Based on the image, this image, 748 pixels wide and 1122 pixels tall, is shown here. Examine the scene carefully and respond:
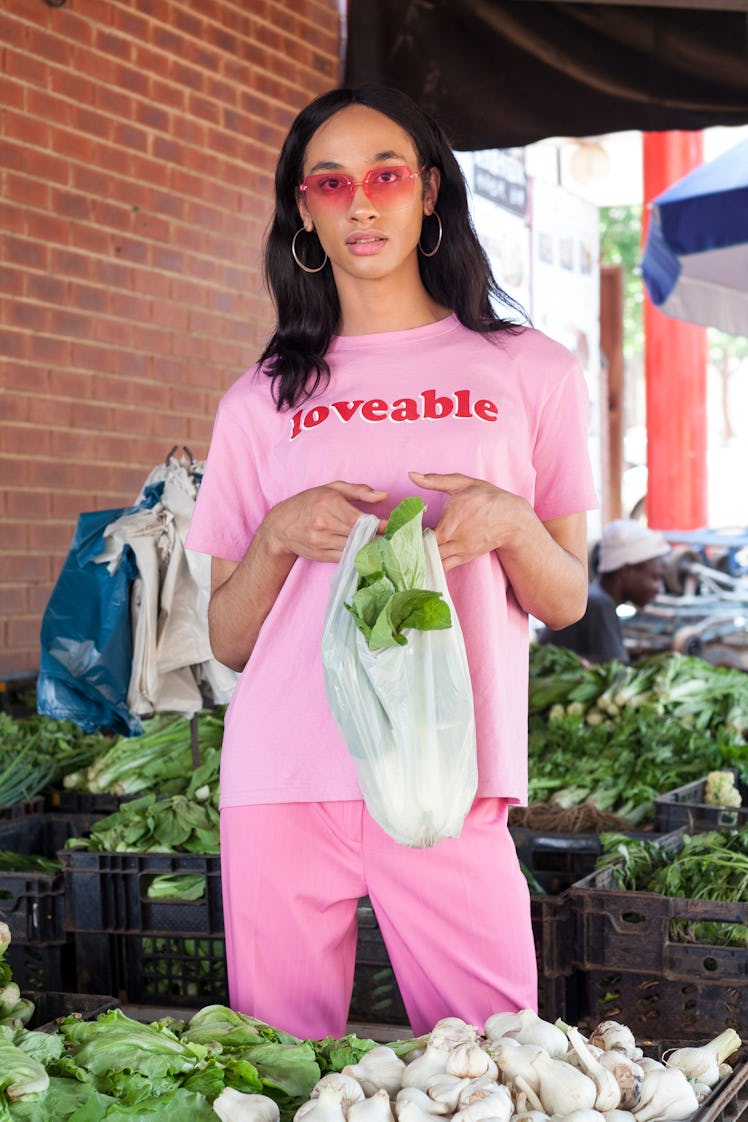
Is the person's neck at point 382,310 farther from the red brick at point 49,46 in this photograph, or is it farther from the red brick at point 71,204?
the red brick at point 49,46

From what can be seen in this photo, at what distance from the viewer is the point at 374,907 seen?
2201mm

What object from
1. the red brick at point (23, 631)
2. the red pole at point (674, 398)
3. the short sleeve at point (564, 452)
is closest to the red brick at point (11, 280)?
the red brick at point (23, 631)

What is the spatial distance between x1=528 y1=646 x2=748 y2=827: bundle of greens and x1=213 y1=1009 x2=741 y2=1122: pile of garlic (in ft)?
8.83

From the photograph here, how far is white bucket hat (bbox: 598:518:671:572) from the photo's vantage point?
8453 millimetres

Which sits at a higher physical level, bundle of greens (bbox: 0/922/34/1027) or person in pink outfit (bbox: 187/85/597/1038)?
person in pink outfit (bbox: 187/85/597/1038)

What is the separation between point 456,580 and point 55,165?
4096 mm

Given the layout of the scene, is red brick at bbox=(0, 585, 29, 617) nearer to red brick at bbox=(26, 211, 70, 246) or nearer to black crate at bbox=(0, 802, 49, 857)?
black crate at bbox=(0, 802, 49, 857)

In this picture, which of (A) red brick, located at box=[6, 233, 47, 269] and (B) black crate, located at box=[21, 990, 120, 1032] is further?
(A) red brick, located at box=[6, 233, 47, 269]

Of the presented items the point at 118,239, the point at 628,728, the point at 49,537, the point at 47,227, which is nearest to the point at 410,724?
the point at 628,728

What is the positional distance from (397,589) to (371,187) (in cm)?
73

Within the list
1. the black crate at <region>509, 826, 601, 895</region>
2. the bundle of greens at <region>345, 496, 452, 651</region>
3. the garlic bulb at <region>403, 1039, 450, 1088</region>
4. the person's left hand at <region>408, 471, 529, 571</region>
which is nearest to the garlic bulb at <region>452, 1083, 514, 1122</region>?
the garlic bulb at <region>403, 1039, 450, 1088</region>

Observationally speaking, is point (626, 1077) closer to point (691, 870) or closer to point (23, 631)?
point (691, 870)

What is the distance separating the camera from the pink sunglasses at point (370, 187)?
2.31 meters

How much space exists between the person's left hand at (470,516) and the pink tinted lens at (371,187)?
1.68ft
